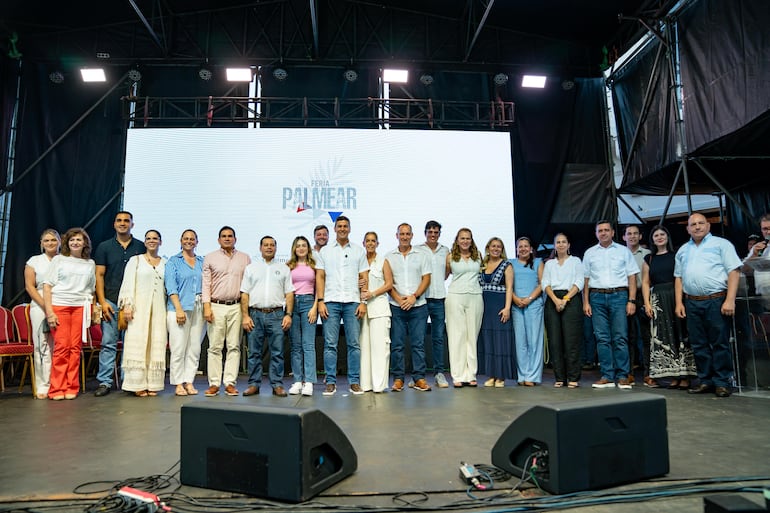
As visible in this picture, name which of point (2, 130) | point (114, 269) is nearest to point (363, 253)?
point (114, 269)


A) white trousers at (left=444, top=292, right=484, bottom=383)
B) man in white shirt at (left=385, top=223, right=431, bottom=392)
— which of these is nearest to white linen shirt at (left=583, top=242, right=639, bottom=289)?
white trousers at (left=444, top=292, right=484, bottom=383)

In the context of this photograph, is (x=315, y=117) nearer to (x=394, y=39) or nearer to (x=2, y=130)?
(x=394, y=39)

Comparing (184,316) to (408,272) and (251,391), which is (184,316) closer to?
(251,391)

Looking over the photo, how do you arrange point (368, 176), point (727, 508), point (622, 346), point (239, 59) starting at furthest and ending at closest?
point (239, 59) → point (368, 176) → point (622, 346) → point (727, 508)

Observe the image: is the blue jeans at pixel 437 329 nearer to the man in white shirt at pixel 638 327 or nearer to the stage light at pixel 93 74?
the man in white shirt at pixel 638 327

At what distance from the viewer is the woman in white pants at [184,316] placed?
4094 mm

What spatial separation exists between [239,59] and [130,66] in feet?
4.94

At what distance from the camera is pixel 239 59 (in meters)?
6.84

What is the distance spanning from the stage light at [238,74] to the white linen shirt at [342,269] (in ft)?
12.7

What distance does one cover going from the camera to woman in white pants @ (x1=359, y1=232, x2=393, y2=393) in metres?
4.04

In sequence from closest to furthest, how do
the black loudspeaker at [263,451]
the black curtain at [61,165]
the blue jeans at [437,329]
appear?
1. the black loudspeaker at [263,451]
2. the blue jeans at [437,329]
3. the black curtain at [61,165]

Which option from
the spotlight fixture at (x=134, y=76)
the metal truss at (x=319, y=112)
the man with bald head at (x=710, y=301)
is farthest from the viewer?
the spotlight fixture at (x=134, y=76)

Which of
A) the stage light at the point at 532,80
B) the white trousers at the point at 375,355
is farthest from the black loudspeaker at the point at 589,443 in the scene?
the stage light at the point at 532,80

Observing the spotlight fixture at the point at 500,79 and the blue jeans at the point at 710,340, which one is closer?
the blue jeans at the point at 710,340
